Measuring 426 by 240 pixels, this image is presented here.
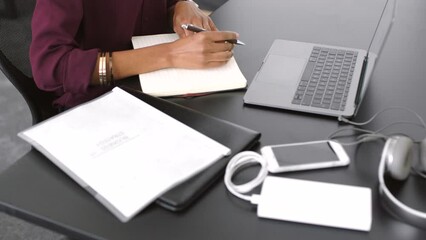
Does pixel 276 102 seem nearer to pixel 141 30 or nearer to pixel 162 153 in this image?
pixel 162 153

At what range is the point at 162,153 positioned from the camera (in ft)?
2.67

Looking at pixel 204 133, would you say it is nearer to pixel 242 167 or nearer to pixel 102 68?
pixel 242 167

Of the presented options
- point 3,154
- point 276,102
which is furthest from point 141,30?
point 3,154

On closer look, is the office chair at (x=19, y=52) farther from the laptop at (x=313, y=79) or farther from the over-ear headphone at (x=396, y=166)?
the over-ear headphone at (x=396, y=166)

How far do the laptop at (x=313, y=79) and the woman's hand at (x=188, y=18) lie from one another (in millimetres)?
188

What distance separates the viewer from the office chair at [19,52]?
1.13 meters

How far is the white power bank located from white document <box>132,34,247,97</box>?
0.99 ft

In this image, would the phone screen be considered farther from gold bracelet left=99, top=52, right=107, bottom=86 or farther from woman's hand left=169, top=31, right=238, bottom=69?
gold bracelet left=99, top=52, right=107, bottom=86

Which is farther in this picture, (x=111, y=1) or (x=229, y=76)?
(x=111, y=1)

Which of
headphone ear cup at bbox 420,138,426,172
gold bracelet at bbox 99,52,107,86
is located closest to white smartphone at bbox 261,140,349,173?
headphone ear cup at bbox 420,138,426,172

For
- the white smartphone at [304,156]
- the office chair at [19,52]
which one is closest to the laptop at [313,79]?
the white smartphone at [304,156]

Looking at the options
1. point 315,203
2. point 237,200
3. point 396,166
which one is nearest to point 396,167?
point 396,166

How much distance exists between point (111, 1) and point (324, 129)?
595 millimetres

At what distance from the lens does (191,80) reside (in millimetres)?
1034
